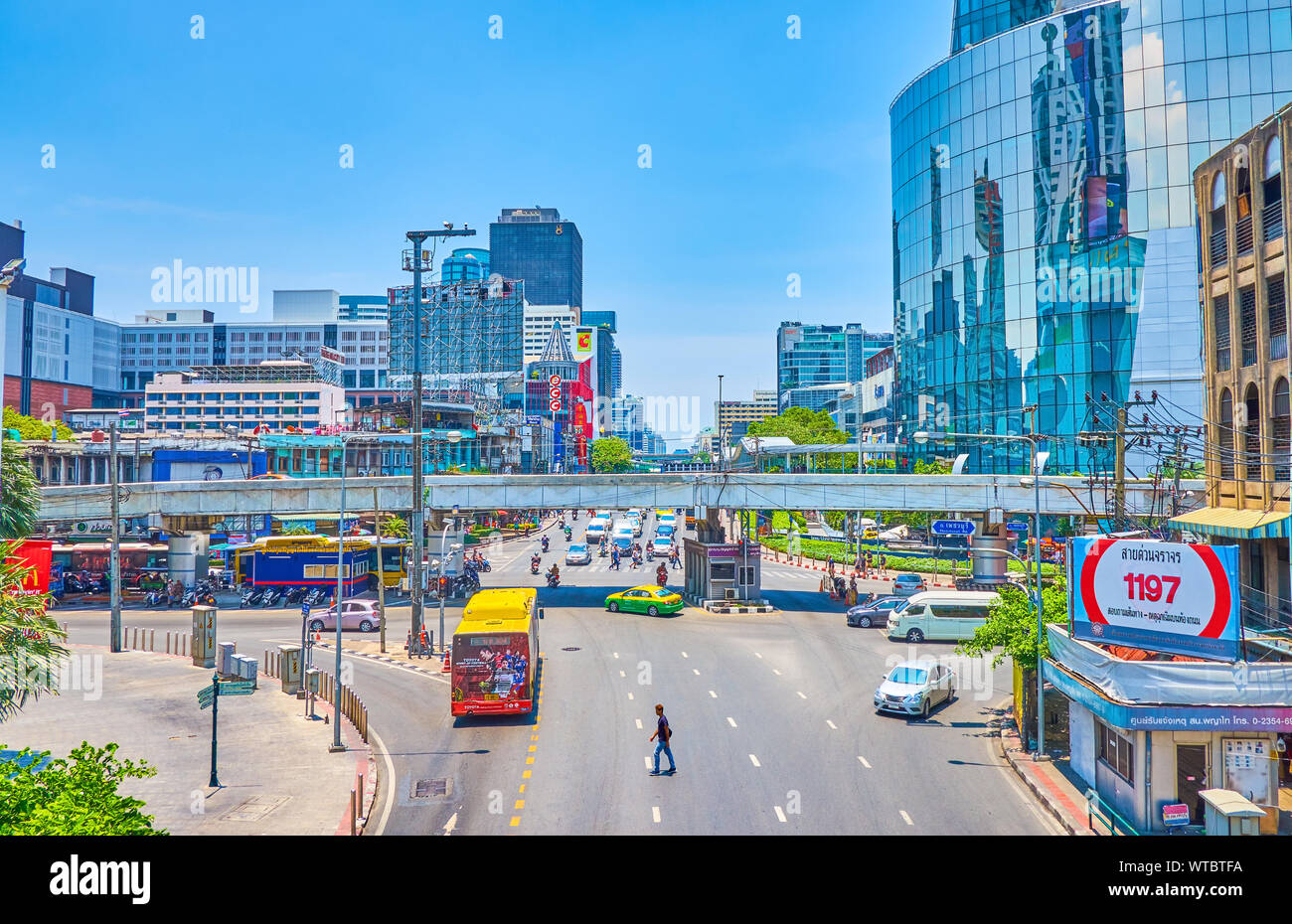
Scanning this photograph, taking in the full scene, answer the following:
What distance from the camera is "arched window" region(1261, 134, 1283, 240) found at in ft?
73.6

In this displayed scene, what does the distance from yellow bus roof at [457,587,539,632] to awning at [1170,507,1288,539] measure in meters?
18.8

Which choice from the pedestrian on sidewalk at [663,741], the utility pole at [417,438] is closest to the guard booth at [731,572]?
the utility pole at [417,438]

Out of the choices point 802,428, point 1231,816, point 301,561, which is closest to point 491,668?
point 1231,816

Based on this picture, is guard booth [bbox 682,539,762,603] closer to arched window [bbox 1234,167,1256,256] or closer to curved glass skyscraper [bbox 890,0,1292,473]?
arched window [bbox 1234,167,1256,256]

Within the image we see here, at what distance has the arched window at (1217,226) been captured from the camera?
25.3 meters

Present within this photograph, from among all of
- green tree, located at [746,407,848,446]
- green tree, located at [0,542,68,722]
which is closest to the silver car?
green tree, located at [0,542,68,722]

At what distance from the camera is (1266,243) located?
22781mm

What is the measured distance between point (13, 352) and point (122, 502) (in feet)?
456

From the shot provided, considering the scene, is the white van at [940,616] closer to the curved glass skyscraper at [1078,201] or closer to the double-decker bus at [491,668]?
the double-decker bus at [491,668]

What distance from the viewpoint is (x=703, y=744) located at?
21.6m

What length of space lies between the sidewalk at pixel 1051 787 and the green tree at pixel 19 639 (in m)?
18.3

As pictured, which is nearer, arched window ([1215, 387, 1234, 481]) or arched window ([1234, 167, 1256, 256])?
arched window ([1234, 167, 1256, 256])
